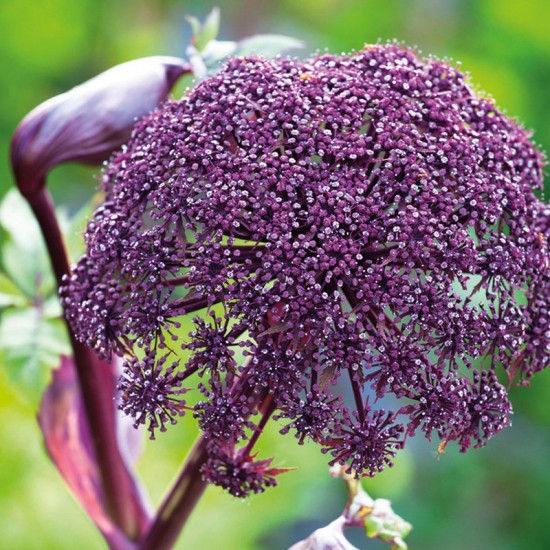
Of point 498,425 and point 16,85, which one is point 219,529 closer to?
point 498,425

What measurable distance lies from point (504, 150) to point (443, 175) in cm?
10

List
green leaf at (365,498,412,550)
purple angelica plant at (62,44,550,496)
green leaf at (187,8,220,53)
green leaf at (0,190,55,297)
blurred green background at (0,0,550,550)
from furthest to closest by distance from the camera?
blurred green background at (0,0,550,550), green leaf at (0,190,55,297), green leaf at (187,8,220,53), green leaf at (365,498,412,550), purple angelica plant at (62,44,550,496)

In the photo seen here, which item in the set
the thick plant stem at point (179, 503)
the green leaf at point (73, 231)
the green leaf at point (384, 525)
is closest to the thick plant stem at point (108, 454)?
the thick plant stem at point (179, 503)

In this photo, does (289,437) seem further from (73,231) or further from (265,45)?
(265,45)

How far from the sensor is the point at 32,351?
0.91 meters

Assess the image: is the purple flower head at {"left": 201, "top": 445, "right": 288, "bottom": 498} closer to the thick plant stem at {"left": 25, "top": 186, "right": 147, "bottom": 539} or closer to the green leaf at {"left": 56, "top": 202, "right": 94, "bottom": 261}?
the thick plant stem at {"left": 25, "top": 186, "right": 147, "bottom": 539}

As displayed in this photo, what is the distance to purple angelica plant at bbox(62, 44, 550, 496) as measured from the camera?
0.58 metres

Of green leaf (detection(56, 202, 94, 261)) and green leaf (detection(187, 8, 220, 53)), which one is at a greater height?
green leaf (detection(187, 8, 220, 53))

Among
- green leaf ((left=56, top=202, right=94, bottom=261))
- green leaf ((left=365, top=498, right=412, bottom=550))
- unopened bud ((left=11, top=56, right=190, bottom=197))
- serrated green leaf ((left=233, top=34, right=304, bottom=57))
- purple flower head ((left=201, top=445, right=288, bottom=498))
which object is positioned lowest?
green leaf ((left=56, top=202, right=94, bottom=261))

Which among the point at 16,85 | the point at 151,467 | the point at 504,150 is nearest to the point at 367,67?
the point at 504,150

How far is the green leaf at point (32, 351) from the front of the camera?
2.97 ft

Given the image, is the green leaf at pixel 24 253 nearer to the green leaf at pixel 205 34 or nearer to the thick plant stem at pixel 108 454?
the thick plant stem at pixel 108 454

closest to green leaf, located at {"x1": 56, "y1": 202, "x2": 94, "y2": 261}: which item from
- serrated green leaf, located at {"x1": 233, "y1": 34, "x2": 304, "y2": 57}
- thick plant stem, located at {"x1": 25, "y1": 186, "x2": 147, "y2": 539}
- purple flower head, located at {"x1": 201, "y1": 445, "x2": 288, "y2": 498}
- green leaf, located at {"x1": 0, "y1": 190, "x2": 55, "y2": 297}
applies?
green leaf, located at {"x1": 0, "y1": 190, "x2": 55, "y2": 297}

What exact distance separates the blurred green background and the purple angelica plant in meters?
0.36
